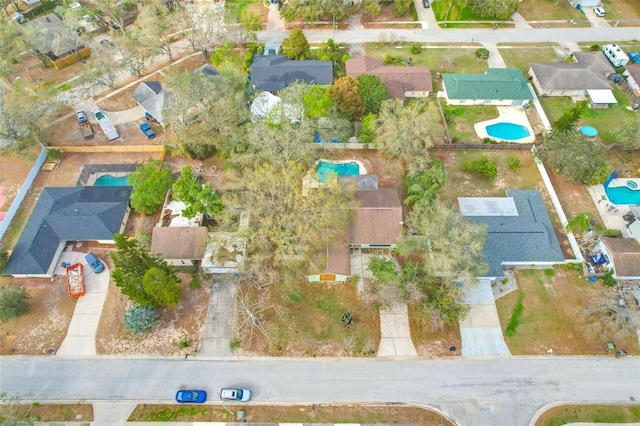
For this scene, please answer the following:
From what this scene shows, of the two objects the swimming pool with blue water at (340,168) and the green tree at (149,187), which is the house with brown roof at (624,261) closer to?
the swimming pool with blue water at (340,168)

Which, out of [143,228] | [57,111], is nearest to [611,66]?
[143,228]

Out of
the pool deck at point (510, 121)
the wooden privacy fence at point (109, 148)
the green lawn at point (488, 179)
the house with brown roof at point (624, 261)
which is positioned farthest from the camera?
the pool deck at point (510, 121)

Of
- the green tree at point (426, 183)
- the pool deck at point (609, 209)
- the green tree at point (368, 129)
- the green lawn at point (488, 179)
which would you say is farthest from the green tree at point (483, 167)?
the green tree at point (368, 129)

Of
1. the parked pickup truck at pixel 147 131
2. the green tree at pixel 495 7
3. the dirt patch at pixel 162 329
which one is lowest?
the dirt patch at pixel 162 329

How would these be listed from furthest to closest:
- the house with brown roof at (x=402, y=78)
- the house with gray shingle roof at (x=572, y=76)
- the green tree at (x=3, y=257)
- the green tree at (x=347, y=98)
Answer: the house with gray shingle roof at (x=572, y=76) → the house with brown roof at (x=402, y=78) → the green tree at (x=347, y=98) → the green tree at (x=3, y=257)

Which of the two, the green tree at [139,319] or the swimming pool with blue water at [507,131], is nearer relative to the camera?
the green tree at [139,319]

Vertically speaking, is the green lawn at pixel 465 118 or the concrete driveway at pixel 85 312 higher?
the green lawn at pixel 465 118

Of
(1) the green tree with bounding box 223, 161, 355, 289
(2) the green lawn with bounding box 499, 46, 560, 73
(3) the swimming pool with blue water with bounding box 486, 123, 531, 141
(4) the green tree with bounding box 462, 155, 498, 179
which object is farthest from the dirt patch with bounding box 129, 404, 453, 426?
(2) the green lawn with bounding box 499, 46, 560, 73
